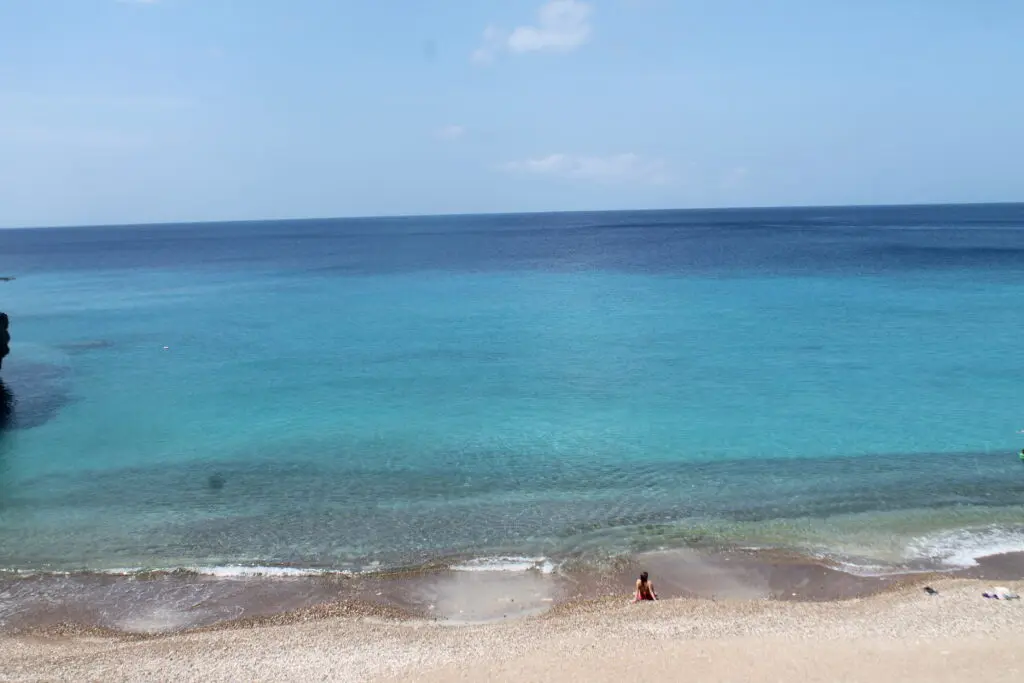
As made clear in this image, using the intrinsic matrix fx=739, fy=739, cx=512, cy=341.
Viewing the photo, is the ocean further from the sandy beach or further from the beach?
the sandy beach

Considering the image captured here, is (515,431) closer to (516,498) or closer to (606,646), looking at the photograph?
(516,498)

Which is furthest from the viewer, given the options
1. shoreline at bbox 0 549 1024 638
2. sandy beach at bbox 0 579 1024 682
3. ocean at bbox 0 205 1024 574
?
ocean at bbox 0 205 1024 574

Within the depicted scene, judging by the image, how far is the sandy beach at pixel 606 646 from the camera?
14.8 m

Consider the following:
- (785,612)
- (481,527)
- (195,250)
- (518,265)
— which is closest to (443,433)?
(481,527)

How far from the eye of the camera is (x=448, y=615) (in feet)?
58.8

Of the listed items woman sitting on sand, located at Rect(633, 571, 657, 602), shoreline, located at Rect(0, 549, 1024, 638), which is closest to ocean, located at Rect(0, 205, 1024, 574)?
shoreline, located at Rect(0, 549, 1024, 638)

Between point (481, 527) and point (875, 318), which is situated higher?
point (875, 318)

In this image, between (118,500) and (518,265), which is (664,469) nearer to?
(118,500)

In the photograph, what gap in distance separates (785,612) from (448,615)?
26.0ft

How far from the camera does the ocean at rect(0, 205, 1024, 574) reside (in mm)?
21719

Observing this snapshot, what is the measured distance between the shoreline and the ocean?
2.22 ft

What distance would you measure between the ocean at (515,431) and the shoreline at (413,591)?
68cm

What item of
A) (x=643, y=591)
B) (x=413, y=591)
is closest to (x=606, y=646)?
(x=643, y=591)

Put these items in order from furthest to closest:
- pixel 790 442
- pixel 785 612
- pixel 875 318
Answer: pixel 875 318 → pixel 790 442 → pixel 785 612
